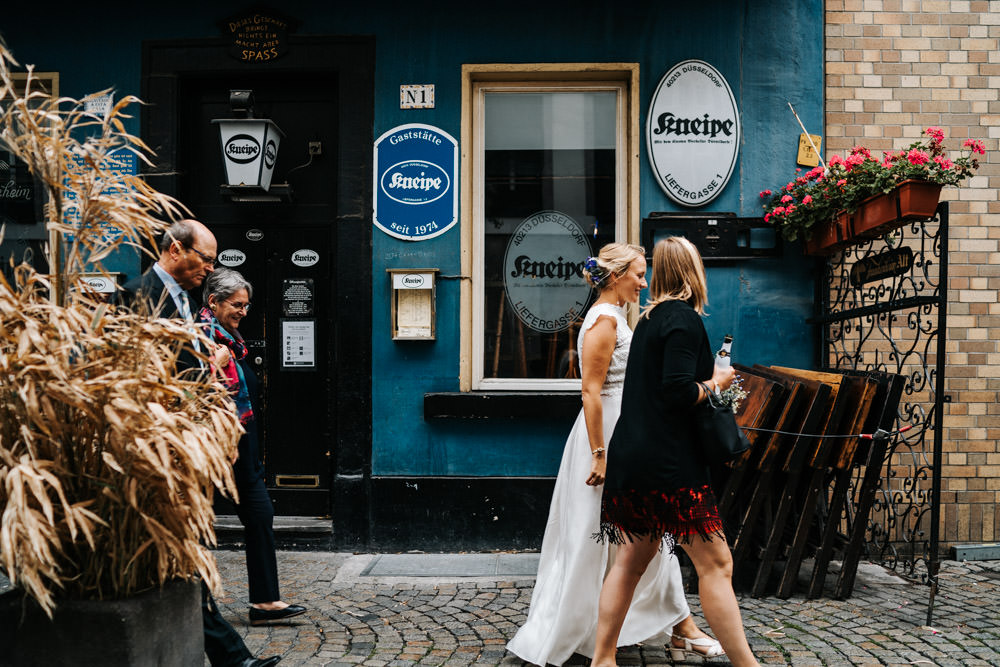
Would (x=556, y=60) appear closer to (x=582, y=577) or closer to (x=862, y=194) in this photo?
(x=862, y=194)

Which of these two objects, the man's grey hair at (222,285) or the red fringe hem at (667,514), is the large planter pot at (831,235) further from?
the man's grey hair at (222,285)

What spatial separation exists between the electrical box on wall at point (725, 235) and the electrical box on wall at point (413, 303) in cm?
156

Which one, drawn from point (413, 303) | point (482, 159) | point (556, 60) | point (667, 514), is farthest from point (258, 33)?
point (667, 514)

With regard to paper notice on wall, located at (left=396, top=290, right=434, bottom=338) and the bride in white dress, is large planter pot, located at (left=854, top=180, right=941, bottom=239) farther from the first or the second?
paper notice on wall, located at (left=396, top=290, right=434, bottom=338)

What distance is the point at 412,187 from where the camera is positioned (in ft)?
18.6

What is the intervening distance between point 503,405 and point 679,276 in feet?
8.17

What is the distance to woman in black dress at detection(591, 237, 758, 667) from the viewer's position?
310cm

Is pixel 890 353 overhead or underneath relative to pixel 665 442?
overhead

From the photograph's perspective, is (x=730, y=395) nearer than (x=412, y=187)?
Yes

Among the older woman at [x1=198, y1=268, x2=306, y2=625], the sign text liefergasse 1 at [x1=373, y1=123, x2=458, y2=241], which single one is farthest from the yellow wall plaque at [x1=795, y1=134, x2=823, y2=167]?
the older woman at [x1=198, y1=268, x2=306, y2=625]

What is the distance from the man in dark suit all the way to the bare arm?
159 cm

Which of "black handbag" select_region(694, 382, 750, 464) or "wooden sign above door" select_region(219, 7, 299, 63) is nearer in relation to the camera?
"black handbag" select_region(694, 382, 750, 464)

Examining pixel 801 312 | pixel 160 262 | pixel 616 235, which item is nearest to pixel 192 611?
pixel 160 262

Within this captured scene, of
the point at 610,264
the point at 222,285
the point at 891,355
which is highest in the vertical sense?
the point at 610,264
